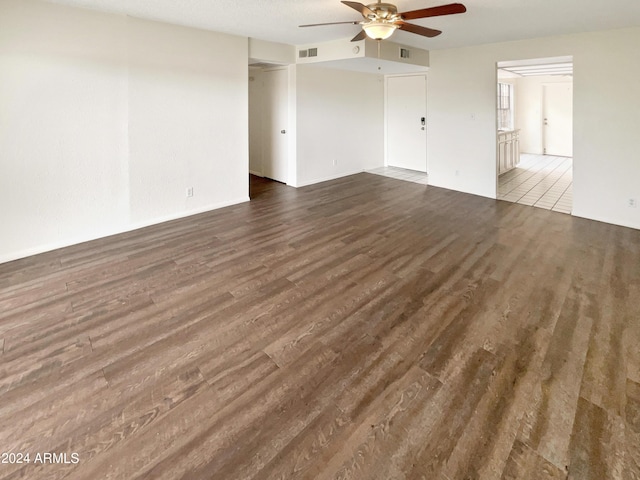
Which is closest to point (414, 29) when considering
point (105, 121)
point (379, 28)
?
point (379, 28)

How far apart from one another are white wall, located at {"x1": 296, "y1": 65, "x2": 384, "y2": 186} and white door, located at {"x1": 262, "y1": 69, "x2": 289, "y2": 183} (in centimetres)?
37

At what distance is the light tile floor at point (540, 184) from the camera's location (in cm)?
601

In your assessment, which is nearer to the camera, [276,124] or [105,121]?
[105,121]

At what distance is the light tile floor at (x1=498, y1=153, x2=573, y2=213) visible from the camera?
601 cm

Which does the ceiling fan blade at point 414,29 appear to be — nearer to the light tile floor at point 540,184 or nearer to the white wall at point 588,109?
the white wall at point 588,109

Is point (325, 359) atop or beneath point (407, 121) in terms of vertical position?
beneath


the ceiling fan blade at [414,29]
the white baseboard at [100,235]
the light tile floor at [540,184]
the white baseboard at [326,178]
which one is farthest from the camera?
the white baseboard at [326,178]

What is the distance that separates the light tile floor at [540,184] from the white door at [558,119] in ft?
2.92

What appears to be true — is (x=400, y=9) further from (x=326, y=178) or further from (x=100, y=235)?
(x=100, y=235)

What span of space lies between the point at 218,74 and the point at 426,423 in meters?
5.23

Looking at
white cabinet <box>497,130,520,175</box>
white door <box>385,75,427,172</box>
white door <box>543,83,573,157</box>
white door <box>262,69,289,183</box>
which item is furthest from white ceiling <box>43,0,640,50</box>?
white door <box>543,83,573,157</box>

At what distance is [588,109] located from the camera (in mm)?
4902

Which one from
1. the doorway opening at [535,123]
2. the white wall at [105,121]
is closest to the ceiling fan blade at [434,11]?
the white wall at [105,121]

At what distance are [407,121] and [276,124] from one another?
325 cm
